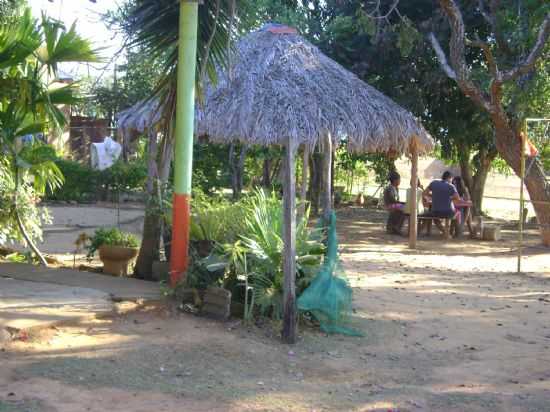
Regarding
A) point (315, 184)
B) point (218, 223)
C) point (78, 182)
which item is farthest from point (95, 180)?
point (218, 223)

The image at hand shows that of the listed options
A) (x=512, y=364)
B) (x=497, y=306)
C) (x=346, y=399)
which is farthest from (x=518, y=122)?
(x=346, y=399)

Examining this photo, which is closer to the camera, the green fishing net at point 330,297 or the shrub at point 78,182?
the green fishing net at point 330,297

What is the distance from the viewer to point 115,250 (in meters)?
8.41

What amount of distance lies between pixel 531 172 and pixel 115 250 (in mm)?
8919

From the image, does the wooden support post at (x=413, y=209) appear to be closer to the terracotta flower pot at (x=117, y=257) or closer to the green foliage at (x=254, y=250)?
the green foliage at (x=254, y=250)

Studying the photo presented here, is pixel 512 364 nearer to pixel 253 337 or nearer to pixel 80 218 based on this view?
pixel 253 337

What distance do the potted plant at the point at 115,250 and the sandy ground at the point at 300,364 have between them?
1978mm

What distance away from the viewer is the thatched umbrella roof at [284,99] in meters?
8.51

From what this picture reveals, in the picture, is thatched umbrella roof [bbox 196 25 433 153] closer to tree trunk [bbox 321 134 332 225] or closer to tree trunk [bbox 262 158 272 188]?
tree trunk [bbox 321 134 332 225]

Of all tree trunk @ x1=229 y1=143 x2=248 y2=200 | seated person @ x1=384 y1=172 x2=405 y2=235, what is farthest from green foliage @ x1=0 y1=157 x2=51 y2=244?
seated person @ x1=384 y1=172 x2=405 y2=235

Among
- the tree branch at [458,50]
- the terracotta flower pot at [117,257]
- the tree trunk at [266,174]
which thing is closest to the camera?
the terracotta flower pot at [117,257]

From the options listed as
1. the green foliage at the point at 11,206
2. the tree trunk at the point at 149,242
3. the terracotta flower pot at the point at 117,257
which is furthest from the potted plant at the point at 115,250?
the green foliage at the point at 11,206

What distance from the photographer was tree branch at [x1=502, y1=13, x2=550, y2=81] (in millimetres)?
11656

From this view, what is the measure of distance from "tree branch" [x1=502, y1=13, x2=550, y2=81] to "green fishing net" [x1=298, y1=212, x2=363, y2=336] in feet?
21.9
